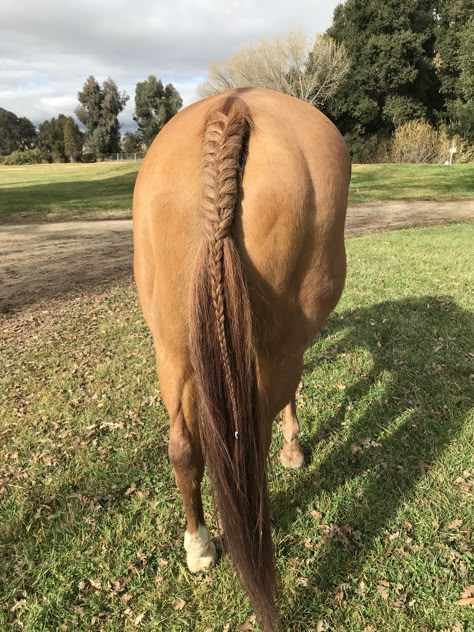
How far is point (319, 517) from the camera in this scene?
2.54 m

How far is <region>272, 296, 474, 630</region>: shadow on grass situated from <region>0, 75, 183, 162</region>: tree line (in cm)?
5413

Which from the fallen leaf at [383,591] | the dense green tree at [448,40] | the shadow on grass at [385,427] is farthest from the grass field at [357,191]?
the fallen leaf at [383,591]

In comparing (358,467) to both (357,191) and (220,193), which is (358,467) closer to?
(220,193)

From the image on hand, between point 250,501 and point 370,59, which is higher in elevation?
point 370,59

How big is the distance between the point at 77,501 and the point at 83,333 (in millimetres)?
A: 2982

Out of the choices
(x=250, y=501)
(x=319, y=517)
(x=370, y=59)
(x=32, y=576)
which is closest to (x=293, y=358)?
(x=250, y=501)

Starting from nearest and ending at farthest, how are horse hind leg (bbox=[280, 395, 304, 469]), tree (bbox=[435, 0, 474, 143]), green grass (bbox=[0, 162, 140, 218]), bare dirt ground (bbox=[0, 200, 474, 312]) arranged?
horse hind leg (bbox=[280, 395, 304, 469]) → bare dirt ground (bbox=[0, 200, 474, 312]) → green grass (bbox=[0, 162, 140, 218]) → tree (bbox=[435, 0, 474, 143])

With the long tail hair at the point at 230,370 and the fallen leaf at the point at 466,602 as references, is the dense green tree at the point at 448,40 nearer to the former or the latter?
the fallen leaf at the point at 466,602

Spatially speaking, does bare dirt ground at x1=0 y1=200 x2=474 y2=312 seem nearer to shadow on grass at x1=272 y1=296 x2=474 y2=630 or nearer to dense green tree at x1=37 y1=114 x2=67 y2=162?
shadow on grass at x1=272 y1=296 x2=474 y2=630

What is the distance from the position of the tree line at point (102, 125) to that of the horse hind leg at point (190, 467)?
56.4 m

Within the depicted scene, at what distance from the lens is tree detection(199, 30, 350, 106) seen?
30.2 metres

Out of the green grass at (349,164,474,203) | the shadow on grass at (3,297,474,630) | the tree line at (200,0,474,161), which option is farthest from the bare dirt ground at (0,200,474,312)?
the tree line at (200,0,474,161)

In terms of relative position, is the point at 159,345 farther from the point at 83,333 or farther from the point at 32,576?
the point at 83,333

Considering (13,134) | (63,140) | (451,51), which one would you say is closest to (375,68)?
(451,51)
